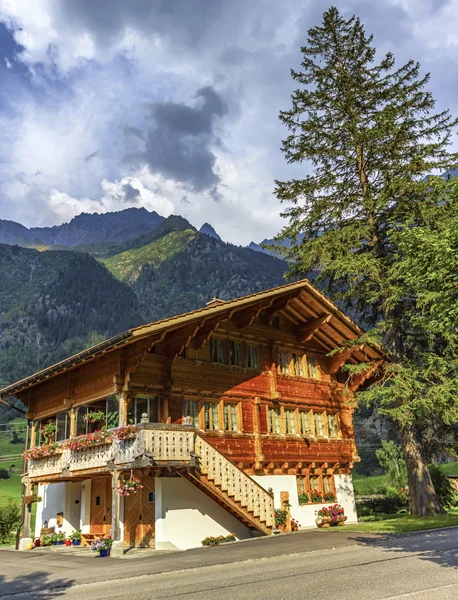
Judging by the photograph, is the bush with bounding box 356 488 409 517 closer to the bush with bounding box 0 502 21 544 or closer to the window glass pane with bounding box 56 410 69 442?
the window glass pane with bounding box 56 410 69 442

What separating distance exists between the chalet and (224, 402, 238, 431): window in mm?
44

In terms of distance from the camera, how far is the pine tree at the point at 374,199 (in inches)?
932

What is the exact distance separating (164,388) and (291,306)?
886 cm

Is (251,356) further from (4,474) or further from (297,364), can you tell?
(4,474)

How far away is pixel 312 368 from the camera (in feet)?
93.8

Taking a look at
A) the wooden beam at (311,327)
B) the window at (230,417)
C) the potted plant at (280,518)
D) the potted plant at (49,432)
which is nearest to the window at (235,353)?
the window at (230,417)

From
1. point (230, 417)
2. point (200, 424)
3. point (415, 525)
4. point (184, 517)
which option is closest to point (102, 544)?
point (184, 517)

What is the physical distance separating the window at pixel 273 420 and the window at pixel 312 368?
361cm

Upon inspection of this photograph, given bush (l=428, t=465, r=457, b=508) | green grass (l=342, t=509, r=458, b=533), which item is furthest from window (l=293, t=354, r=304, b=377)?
bush (l=428, t=465, r=457, b=508)

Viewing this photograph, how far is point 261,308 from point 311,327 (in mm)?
4235

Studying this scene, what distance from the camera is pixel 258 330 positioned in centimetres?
2569

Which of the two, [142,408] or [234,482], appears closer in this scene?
[234,482]

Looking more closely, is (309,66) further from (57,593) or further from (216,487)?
(57,593)

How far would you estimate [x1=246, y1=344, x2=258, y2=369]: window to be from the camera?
25016mm
